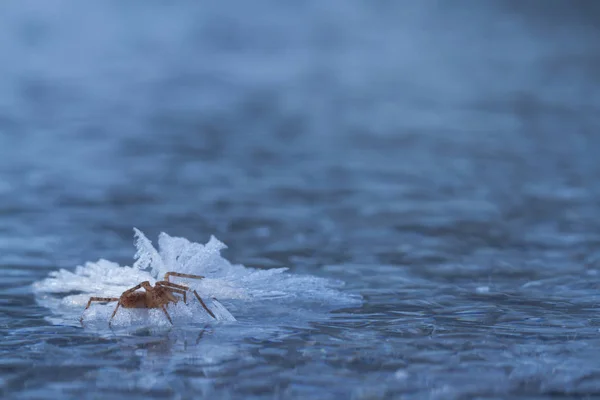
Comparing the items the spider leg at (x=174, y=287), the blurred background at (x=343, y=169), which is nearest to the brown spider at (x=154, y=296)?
the spider leg at (x=174, y=287)

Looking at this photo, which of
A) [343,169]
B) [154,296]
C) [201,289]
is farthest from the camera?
[343,169]

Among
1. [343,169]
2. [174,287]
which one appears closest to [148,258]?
[174,287]

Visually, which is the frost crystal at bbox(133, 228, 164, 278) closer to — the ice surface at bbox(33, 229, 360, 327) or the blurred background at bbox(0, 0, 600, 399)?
the ice surface at bbox(33, 229, 360, 327)

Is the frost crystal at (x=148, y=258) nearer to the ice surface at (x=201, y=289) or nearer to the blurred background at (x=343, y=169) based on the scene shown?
the ice surface at (x=201, y=289)

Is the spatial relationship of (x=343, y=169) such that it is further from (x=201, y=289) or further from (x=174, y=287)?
(x=174, y=287)

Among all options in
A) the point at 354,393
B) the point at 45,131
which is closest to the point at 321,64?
the point at 45,131

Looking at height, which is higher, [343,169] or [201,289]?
[343,169]
